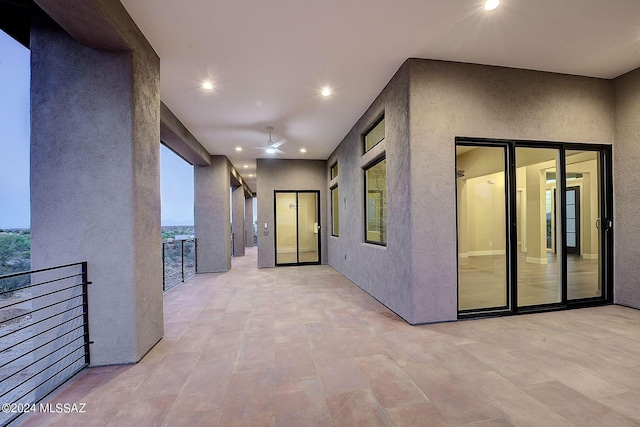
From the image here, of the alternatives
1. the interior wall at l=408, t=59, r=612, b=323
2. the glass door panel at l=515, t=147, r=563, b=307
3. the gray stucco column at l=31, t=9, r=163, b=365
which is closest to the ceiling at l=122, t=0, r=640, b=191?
the interior wall at l=408, t=59, r=612, b=323

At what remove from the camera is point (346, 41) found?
9.46 feet

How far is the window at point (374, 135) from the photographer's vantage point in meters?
4.49

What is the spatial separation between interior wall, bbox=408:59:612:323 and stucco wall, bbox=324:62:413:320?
118 mm

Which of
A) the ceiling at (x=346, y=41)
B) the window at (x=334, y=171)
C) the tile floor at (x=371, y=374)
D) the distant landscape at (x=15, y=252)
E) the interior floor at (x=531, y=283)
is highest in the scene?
the ceiling at (x=346, y=41)

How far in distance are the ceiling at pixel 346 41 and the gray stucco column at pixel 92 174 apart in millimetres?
711

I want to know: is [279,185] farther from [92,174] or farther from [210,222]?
[92,174]

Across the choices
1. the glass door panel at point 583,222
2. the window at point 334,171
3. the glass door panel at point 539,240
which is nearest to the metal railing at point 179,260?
the window at point 334,171

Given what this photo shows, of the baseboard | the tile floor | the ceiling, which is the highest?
the ceiling

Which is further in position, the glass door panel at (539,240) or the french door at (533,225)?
the glass door panel at (539,240)

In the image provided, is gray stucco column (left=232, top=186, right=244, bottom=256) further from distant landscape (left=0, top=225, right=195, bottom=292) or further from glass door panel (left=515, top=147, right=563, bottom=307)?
glass door panel (left=515, top=147, right=563, bottom=307)

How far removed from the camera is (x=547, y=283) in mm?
4332

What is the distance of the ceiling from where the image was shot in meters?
2.45

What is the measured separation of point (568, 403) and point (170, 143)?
6351mm

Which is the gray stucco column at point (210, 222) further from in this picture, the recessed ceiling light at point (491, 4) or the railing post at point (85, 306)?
the recessed ceiling light at point (491, 4)
